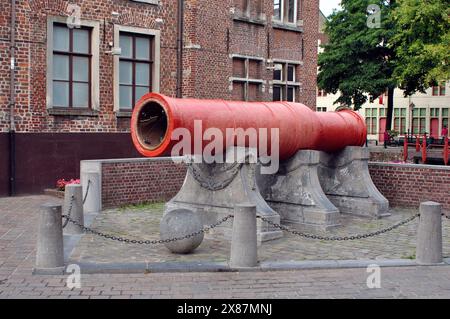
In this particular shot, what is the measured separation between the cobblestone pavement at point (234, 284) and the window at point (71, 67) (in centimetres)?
906

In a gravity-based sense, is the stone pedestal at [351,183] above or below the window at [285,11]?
below

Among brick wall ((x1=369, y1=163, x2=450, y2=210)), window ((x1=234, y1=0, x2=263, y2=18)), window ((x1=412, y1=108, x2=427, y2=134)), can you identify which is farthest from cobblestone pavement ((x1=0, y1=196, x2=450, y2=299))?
window ((x1=412, y1=108, x2=427, y2=134))

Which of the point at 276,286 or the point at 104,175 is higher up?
the point at 104,175

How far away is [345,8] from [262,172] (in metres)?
29.6

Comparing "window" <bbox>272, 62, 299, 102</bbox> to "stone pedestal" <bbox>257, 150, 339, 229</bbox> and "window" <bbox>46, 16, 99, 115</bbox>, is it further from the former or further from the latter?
"stone pedestal" <bbox>257, 150, 339, 229</bbox>

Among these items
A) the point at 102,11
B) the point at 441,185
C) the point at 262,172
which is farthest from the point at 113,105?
the point at 441,185

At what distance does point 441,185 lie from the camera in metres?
13.2

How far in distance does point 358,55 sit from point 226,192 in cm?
2897

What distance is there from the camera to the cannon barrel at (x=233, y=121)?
8836 millimetres

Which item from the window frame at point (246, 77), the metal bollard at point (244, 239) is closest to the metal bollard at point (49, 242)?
the metal bollard at point (244, 239)

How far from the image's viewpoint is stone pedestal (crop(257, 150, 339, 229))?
424 inches

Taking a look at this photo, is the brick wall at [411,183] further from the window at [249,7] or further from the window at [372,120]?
the window at [372,120]

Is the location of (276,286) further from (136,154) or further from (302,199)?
(136,154)

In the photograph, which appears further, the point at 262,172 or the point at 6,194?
the point at 6,194
